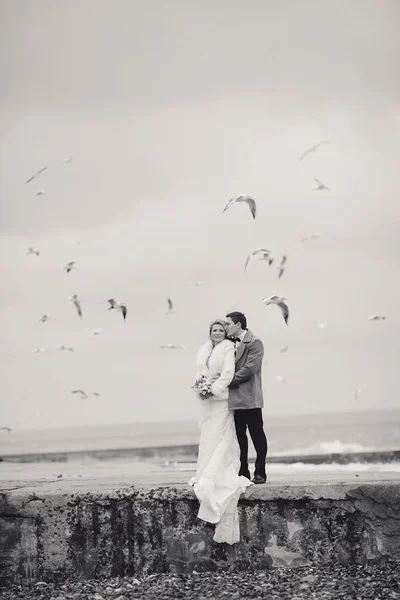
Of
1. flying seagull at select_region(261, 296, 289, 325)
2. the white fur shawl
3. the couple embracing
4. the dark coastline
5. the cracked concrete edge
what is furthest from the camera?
the dark coastline

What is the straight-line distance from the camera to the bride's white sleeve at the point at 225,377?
7375mm

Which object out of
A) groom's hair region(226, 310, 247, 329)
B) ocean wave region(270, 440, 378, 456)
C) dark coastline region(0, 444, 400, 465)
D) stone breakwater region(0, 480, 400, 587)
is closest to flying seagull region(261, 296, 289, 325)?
groom's hair region(226, 310, 247, 329)

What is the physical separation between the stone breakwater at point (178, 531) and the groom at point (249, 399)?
48 cm

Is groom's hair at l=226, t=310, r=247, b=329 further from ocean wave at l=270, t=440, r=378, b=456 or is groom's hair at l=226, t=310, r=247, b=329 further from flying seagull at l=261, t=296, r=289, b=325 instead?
ocean wave at l=270, t=440, r=378, b=456

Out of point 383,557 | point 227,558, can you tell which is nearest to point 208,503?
point 227,558

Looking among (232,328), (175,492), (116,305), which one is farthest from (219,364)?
(116,305)

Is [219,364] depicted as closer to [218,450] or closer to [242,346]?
[242,346]

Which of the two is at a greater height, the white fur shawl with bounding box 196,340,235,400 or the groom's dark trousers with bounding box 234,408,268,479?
the white fur shawl with bounding box 196,340,235,400

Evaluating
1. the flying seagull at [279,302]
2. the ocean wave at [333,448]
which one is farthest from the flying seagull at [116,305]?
the ocean wave at [333,448]

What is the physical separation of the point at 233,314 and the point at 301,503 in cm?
207

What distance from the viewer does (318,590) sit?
620 cm

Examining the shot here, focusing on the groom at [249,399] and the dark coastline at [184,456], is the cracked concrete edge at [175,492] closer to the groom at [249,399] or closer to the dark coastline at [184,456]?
the groom at [249,399]

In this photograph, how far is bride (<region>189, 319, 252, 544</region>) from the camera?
6891 millimetres

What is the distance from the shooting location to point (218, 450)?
7316 mm
